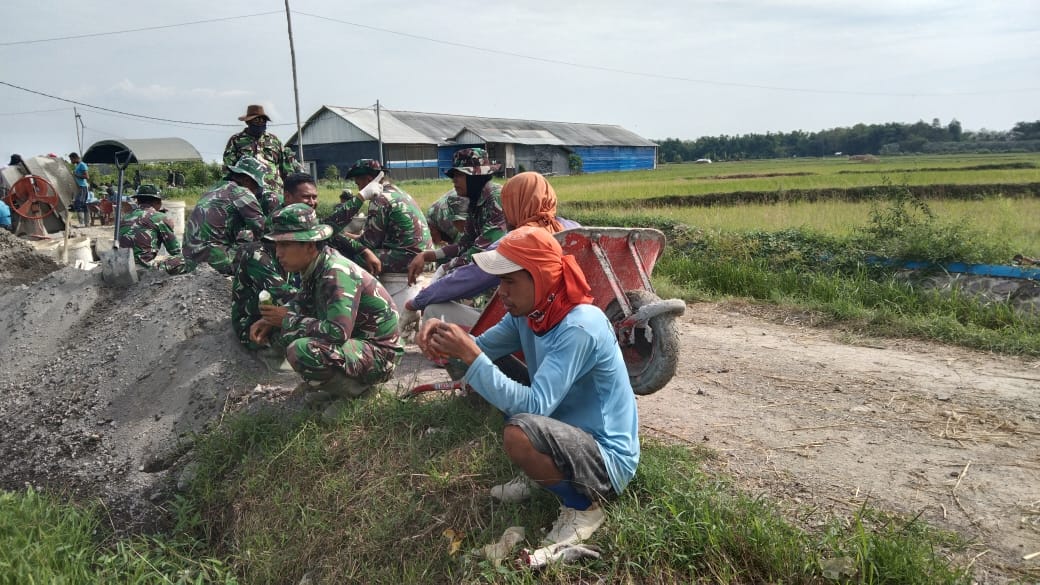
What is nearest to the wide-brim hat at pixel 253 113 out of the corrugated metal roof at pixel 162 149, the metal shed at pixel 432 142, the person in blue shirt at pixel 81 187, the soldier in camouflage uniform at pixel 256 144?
the soldier in camouflage uniform at pixel 256 144

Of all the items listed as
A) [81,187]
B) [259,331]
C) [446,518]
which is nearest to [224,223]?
[259,331]

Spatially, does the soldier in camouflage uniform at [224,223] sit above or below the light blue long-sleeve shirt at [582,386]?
above

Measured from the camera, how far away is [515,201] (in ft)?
13.9

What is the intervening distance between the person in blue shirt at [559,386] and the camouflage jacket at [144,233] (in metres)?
5.52

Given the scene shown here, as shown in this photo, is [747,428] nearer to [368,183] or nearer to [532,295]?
[532,295]

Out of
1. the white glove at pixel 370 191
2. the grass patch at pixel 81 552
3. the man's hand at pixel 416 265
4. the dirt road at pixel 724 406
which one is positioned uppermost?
the white glove at pixel 370 191

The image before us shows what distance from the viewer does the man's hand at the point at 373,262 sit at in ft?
18.3

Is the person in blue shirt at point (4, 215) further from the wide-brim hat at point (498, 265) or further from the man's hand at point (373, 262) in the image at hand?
the wide-brim hat at point (498, 265)

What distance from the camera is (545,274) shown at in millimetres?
2598

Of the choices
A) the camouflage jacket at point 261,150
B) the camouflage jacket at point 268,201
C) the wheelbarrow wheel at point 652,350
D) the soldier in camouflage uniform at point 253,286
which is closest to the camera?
the wheelbarrow wheel at point 652,350

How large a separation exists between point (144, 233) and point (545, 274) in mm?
5977

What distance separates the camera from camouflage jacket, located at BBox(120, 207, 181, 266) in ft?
23.2

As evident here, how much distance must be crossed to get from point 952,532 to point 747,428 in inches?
51.1

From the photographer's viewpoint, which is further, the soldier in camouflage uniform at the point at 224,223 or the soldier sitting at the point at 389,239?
the soldier in camouflage uniform at the point at 224,223
